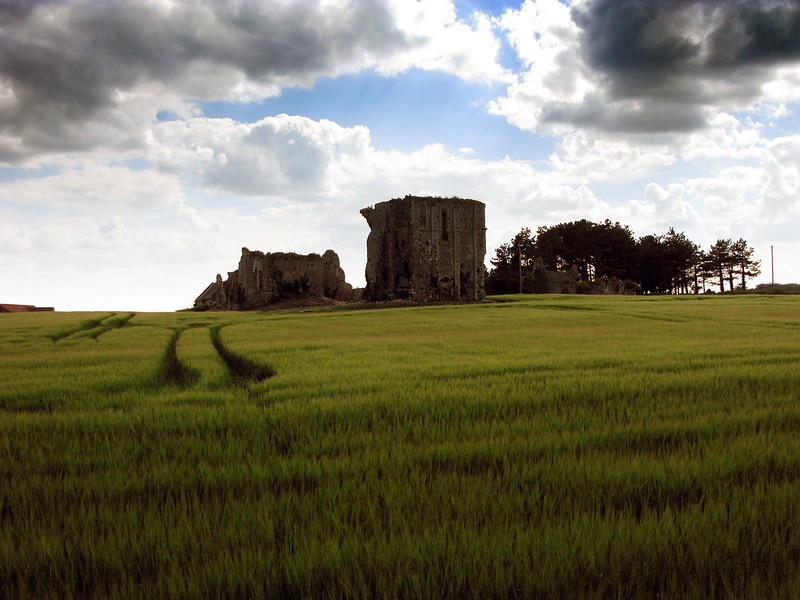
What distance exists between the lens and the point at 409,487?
10.8ft

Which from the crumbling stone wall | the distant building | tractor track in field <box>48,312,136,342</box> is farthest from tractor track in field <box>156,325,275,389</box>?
the distant building

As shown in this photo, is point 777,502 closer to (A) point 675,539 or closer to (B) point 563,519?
(A) point 675,539

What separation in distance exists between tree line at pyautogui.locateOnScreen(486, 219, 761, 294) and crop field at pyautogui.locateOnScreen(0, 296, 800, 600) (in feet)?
222

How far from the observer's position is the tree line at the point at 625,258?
74625 millimetres

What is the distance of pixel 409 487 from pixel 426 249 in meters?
41.2

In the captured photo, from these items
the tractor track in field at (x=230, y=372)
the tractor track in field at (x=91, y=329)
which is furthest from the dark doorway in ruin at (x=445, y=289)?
the tractor track in field at (x=230, y=372)

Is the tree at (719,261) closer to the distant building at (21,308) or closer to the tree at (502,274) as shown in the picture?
the tree at (502,274)

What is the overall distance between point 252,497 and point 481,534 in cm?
155

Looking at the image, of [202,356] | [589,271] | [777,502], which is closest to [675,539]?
[777,502]

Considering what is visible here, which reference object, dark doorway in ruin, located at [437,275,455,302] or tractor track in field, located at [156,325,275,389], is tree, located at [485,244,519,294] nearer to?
dark doorway in ruin, located at [437,275,455,302]

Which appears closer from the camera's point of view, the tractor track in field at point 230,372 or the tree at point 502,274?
the tractor track in field at point 230,372

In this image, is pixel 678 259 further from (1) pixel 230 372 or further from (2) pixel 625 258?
(1) pixel 230 372

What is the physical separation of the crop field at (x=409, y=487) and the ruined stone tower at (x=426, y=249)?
3632 cm

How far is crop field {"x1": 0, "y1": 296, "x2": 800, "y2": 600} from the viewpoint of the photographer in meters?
2.30
